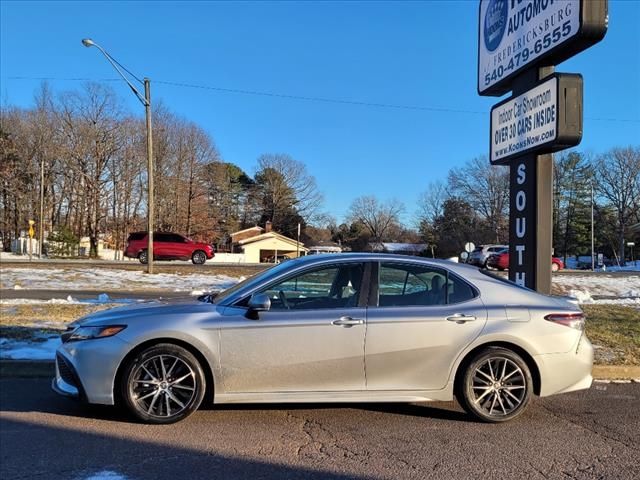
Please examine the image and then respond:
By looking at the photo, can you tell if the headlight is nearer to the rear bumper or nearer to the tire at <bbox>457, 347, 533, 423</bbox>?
the tire at <bbox>457, 347, 533, 423</bbox>

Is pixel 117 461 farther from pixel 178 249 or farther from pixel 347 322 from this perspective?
pixel 178 249

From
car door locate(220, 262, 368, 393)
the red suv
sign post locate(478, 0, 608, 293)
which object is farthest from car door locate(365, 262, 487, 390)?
the red suv

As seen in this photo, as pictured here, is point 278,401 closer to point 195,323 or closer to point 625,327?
point 195,323

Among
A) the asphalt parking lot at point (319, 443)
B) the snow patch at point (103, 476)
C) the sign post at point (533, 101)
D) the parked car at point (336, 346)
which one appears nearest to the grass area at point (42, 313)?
the asphalt parking lot at point (319, 443)

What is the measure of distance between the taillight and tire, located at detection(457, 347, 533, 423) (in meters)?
0.50

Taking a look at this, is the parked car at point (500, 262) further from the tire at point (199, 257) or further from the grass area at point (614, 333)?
the grass area at point (614, 333)

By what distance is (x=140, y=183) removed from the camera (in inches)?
2391

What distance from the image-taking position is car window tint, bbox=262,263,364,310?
5.02 meters

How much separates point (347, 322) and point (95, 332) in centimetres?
222

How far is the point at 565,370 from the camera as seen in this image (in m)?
5.02

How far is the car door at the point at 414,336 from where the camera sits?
4.83 metres

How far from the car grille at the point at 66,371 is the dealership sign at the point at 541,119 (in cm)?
645

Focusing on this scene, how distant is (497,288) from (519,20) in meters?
5.27

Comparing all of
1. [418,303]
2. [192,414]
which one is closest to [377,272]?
[418,303]
